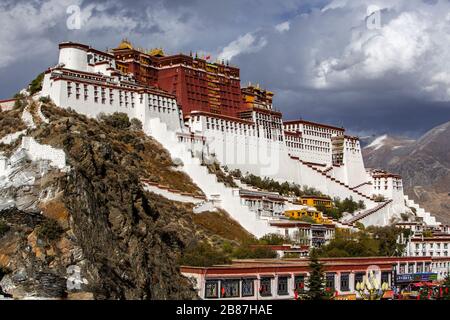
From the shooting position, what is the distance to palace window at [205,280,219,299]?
33.4m

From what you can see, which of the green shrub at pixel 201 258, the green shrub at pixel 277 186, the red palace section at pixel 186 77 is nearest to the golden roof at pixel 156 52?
the red palace section at pixel 186 77

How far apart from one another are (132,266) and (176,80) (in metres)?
36.3

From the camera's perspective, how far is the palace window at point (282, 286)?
37.0 metres

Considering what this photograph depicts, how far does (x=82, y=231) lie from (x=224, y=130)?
115ft

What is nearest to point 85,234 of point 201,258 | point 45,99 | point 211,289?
point 211,289

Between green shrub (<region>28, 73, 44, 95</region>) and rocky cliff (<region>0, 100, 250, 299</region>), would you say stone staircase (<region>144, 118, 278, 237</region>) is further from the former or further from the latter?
green shrub (<region>28, 73, 44, 95</region>)

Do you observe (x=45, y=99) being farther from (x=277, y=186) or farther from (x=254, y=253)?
(x=277, y=186)

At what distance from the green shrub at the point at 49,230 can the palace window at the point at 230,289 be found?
8.45m

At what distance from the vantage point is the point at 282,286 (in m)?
37.2

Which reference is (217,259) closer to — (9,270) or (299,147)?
(9,270)

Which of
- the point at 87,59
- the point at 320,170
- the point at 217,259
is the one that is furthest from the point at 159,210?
the point at 320,170

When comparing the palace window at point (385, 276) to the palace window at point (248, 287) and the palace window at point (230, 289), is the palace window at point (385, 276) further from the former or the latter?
the palace window at point (230, 289)

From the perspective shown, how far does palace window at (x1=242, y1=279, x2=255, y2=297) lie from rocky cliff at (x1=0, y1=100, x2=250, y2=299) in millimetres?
2987

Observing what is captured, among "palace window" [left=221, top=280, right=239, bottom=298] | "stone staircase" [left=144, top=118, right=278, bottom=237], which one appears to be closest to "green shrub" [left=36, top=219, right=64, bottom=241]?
"palace window" [left=221, top=280, right=239, bottom=298]
